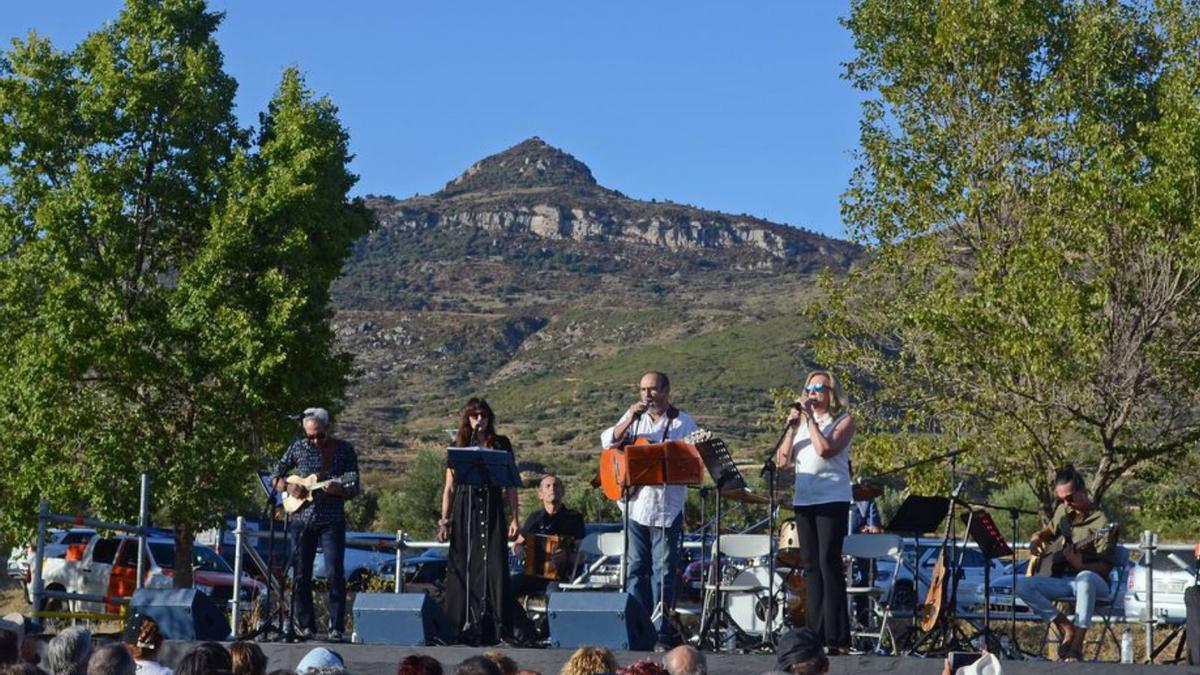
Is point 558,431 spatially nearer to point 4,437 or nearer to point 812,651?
point 4,437

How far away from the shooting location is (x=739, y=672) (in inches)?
411

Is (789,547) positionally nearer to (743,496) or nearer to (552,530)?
(743,496)

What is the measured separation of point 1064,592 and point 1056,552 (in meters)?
0.34

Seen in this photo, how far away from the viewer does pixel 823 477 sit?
1127 cm

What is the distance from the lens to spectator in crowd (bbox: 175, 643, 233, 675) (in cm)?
699

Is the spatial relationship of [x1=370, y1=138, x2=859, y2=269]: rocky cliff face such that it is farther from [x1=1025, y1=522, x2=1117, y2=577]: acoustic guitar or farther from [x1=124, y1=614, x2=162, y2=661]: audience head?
[x1=124, y1=614, x2=162, y2=661]: audience head

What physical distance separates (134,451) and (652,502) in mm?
16433

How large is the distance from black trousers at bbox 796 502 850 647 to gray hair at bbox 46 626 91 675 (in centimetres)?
494

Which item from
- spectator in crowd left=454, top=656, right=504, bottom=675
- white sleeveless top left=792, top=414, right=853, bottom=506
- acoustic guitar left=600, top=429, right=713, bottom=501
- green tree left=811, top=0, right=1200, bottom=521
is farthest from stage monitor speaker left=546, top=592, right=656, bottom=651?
green tree left=811, top=0, right=1200, bottom=521

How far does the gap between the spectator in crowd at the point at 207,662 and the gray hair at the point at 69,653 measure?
33.2 inches

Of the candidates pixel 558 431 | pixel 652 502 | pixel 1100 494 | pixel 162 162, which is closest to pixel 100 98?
pixel 162 162

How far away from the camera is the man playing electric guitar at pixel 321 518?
12.7 m

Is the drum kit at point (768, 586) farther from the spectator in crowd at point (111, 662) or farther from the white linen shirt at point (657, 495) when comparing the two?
the spectator in crowd at point (111, 662)

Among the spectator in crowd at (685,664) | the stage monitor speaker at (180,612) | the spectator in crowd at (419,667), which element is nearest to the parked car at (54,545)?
the stage monitor speaker at (180,612)
